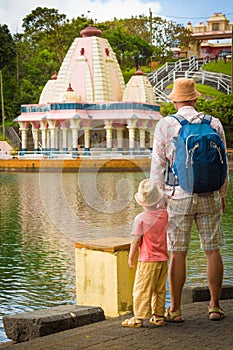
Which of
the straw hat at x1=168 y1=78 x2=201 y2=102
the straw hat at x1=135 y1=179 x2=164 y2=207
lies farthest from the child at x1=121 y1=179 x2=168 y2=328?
the straw hat at x1=168 y1=78 x2=201 y2=102

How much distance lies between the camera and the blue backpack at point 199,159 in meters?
4.58

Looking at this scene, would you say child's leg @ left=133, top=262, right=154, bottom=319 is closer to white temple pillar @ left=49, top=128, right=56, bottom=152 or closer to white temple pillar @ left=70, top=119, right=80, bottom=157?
white temple pillar @ left=70, top=119, right=80, bottom=157

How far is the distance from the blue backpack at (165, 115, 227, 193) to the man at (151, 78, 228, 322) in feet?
0.23

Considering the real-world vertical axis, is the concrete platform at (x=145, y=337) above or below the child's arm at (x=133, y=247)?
below

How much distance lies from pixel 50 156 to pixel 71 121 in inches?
82.7

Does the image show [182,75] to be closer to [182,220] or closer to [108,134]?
[108,134]

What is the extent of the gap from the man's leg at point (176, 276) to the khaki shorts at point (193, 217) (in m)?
0.05

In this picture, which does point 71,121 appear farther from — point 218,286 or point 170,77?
point 218,286

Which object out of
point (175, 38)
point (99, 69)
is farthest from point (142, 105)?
point (175, 38)

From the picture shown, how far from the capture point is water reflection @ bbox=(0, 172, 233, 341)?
742 centimetres

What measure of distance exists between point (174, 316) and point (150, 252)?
43 centimetres

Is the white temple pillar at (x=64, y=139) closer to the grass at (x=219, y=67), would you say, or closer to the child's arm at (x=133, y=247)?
the grass at (x=219, y=67)

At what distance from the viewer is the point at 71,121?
121 ft

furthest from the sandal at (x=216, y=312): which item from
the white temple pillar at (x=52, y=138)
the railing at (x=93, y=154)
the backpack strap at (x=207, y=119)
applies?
the white temple pillar at (x=52, y=138)
